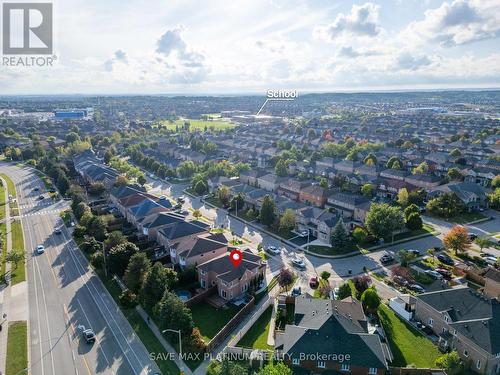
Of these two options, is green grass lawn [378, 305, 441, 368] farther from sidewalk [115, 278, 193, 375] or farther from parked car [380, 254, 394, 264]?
sidewalk [115, 278, 193, 375]

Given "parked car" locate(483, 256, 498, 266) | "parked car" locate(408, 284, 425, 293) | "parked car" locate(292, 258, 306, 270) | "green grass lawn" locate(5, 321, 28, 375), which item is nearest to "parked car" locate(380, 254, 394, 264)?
"parked car" locate(408, 284, 425, 293)

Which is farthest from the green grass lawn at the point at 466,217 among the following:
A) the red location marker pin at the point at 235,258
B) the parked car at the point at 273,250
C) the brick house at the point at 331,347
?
the red location marker pin at the point at 235,258

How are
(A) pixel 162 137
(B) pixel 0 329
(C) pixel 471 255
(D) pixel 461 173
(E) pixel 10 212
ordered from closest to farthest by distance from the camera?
(B) pixel 0 329 < (C) pixel 471 255 < (E) pixel 10 212 < (D) pixel 461 173 < (A) pixel 162 137

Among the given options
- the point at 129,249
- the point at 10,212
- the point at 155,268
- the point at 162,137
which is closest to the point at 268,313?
the point at 155,268

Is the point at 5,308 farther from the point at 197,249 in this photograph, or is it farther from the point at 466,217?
the point at 466,217

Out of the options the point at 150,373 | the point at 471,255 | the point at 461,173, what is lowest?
the point at 150,373

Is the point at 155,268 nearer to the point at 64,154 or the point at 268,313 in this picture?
the point at 268,313
